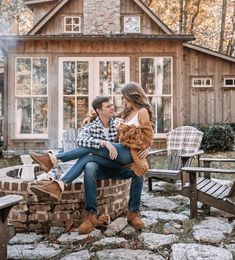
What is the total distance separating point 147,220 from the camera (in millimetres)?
4059

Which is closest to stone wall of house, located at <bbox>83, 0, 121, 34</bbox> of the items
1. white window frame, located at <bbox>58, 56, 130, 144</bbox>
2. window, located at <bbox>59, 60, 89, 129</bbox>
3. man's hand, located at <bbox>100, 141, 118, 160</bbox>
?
white window frame, located at <bbox>58, 56, 130, 144</bbox>

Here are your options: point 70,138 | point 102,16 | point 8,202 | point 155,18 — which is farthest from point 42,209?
point 155,18

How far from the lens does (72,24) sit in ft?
42.8

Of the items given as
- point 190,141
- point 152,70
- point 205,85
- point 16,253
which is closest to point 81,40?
point 152,70

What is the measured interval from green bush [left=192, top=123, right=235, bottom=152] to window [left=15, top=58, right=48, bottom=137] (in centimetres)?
467

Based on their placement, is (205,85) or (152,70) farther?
(205,85)

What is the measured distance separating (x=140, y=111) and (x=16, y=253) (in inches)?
67.5

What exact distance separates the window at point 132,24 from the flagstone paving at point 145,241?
9.71 metres

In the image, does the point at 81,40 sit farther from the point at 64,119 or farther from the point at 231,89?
the point at 231,89

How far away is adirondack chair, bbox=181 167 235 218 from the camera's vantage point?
3.84 m

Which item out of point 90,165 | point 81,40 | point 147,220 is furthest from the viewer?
point 81,40

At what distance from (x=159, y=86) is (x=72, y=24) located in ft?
13.6

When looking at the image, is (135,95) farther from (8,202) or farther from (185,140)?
(185,140)

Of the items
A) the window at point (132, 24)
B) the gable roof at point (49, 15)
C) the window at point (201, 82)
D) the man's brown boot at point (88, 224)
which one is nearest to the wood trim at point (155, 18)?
the window at point (132, 24)
